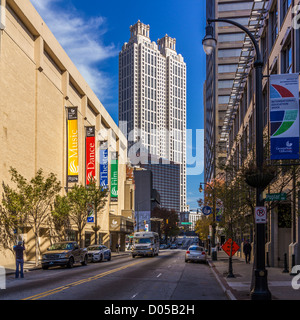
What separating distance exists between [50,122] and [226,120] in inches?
990

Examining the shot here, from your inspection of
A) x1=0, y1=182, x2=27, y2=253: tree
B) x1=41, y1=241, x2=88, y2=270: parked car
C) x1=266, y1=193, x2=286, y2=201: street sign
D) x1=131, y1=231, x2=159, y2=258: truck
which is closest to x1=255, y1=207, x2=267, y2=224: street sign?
x1=266, y1=193, x2=286, y2=201: street sign

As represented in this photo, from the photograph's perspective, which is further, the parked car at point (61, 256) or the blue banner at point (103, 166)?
the blue banner at point (103, 166)

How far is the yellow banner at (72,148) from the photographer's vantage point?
44.4 meters

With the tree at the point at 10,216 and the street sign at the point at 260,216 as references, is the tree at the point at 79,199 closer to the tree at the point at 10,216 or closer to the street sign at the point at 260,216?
the tree at the point at 10,216

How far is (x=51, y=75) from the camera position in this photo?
141 ft

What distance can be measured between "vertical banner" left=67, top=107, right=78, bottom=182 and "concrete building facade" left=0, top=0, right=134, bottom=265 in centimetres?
62

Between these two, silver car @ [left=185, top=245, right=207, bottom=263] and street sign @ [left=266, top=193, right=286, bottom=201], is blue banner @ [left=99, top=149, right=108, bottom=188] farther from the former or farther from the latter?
street sign @ [left=266, top=193, right=286, bottom=201]

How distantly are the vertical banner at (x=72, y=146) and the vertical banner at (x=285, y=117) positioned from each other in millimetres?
32647

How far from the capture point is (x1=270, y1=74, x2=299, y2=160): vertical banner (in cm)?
1334

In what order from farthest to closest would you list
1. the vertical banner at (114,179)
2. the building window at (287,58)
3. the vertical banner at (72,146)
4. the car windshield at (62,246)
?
1. the vertical banner at (114,179)
2. the vertical banner at (72,146)
3. the car windshield at (62,246)
4. the building window at (287,58)

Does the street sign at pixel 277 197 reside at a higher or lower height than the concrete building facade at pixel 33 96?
lower

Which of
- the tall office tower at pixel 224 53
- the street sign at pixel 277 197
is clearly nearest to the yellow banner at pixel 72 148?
the street sign at pixel 277 197
